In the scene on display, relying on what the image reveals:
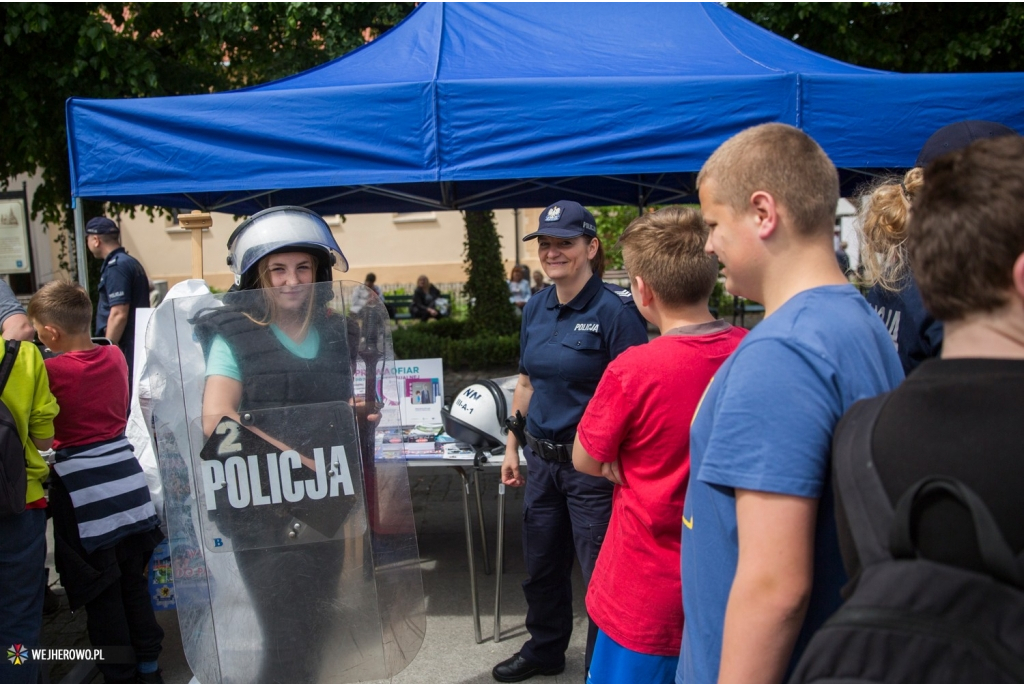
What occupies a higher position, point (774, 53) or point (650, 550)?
point (774, 53)

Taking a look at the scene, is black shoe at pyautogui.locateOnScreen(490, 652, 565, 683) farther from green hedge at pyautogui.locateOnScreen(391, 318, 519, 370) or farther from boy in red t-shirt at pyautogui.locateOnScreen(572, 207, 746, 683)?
green hedge at pyautogui.locateOnScreen(391, 318, 519, 370)

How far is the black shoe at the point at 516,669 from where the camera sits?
3.13 meters

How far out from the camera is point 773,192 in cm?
116

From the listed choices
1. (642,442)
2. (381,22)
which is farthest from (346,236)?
(642,442)

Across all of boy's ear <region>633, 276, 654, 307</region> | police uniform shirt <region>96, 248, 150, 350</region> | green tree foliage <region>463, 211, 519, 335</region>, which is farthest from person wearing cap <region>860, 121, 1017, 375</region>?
green tree foliage <region>463, 211, 519, 335</region>

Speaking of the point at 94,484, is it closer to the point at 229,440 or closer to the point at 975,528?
the point at 229,440

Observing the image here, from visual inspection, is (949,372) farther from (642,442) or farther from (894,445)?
(642,442)

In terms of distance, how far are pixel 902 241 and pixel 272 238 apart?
171 cm

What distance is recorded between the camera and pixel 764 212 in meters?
1.17

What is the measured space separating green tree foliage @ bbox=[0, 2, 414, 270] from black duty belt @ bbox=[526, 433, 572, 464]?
6.40 m

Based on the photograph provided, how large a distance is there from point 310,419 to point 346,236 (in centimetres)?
2166

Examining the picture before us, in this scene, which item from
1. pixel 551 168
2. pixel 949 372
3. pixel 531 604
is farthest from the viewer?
pixel 551 168

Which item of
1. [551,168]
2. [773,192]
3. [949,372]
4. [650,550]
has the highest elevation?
[551,168]
